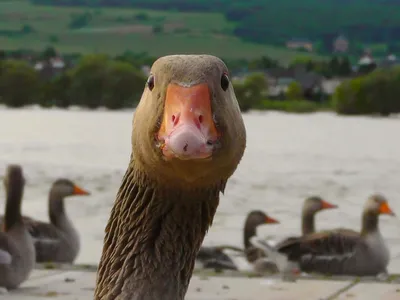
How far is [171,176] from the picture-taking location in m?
2.43

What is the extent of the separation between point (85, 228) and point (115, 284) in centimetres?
1475

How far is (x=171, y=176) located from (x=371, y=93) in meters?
50.9

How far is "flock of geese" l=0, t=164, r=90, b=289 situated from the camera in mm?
7227

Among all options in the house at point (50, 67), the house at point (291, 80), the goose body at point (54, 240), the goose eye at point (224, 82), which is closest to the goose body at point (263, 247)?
the goose body at point (54, 240)

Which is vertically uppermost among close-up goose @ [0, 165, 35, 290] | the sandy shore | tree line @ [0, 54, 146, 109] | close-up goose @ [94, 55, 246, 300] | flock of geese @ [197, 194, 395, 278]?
close-up goose @ [94, 55, 246, 300]

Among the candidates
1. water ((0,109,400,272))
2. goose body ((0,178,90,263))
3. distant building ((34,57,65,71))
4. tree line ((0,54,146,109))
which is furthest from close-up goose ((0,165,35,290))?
distant building ((34,57,65,71))

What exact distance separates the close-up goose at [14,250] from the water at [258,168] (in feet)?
15.6

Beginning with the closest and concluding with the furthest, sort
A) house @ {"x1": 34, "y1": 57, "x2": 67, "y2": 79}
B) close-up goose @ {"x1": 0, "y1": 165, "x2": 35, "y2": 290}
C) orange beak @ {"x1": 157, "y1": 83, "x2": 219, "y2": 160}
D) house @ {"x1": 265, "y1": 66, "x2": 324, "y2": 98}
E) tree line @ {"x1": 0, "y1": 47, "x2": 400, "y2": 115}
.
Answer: orange beak @ {"x1": 157, "y1": 83, "x2": 219, "y2": 160}
close-up goose @ {"x1": 0, "y1": 165, "x2": 35, "y2": 290}
tree line @ {"x1": 0, "y1": 47, "x2": 400, "y2": 115}
house @ {"x1": 34, "y1": 57, "x2": 67, "y2": 79}
house @ {"x1": 265, "y1": 66, "x2": 324, "y2": 98}

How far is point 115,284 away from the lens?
2.78 metres

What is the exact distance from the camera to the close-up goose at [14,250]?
23.5ft

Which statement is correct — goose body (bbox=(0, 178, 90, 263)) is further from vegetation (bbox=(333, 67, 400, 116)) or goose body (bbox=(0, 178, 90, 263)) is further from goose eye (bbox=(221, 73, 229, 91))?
vegetation (bbox=(333, 67, 400, 116))

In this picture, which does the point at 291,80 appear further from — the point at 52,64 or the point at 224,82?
the point at 224,82

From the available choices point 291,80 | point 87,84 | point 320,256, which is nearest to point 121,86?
point 87,84

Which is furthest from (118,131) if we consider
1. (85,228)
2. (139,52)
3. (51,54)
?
(85,228)
